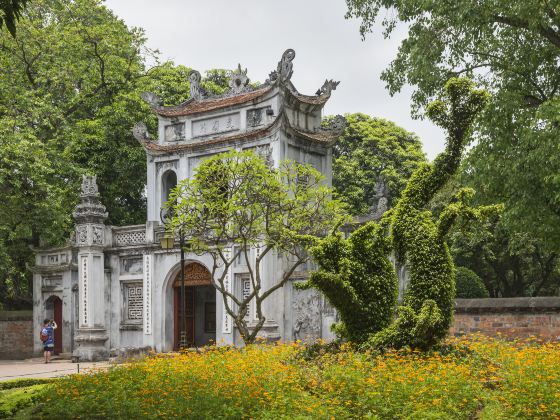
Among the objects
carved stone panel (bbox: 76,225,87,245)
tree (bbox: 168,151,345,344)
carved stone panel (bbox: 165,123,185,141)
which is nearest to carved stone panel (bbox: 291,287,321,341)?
tree (bbox: 168,151,345,344)

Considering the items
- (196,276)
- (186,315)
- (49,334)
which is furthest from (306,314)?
(49,334)

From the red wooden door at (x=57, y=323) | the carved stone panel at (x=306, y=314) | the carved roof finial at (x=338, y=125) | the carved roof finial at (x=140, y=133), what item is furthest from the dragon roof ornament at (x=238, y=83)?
the red wooden door at (x=57, y=323)

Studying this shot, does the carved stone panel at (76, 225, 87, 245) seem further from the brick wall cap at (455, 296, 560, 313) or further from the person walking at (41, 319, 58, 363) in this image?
the brick wall cap at (455, 296, 560, 313)

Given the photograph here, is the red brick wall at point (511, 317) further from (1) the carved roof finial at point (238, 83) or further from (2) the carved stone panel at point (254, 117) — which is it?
(1) the carved roof finial at point (238, 83)

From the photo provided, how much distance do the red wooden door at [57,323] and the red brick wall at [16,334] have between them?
5.51 feet

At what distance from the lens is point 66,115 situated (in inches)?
1134

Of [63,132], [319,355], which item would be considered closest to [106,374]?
[319,355]

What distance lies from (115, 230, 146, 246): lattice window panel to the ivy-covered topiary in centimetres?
1312

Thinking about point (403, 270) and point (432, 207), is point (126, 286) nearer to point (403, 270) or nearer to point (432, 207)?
point (403, 270)

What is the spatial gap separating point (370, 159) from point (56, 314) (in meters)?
17.2

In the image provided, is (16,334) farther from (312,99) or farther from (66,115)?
(312,99)

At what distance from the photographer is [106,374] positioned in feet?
40.1

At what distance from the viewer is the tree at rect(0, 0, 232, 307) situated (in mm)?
24562

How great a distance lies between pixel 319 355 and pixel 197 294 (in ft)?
52.3
